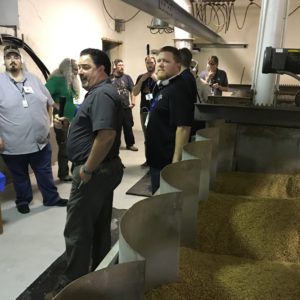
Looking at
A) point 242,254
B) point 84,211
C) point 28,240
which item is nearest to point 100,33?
point 28,240

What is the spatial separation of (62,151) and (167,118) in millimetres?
1739

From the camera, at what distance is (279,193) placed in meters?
1.60

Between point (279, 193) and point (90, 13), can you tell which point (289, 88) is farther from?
point (279, 193)

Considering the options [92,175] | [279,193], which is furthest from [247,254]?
[92,175]

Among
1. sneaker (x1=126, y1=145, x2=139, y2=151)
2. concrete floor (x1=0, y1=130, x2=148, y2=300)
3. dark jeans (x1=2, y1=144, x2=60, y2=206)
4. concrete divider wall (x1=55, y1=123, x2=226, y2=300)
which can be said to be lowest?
sneaker (x1=126, y1=145, x2=139, y2=151)

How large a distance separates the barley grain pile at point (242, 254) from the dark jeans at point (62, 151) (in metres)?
2.27

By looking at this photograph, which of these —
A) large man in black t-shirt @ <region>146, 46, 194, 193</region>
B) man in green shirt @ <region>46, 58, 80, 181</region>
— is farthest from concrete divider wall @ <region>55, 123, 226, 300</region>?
man in green shirt @ <region>46, 58, 80, 181</region>

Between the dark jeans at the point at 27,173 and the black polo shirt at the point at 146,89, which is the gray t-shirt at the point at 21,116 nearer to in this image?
the dark jeans at the point at 27,173

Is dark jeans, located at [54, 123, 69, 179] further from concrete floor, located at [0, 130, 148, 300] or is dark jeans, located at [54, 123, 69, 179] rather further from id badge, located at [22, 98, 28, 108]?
id badge, located at [22, 98, 28, 108]

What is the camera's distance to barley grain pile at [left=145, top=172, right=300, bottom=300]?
0.83 m

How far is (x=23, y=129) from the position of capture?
102 inches

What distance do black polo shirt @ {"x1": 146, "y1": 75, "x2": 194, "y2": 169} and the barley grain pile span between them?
636 mm

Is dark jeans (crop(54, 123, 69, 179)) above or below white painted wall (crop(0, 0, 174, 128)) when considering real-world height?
below

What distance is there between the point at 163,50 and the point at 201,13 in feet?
15.2
